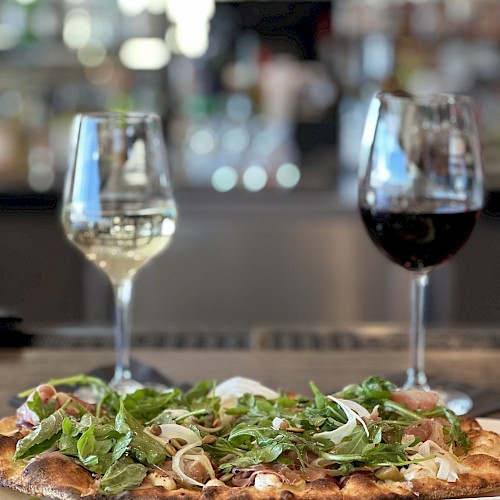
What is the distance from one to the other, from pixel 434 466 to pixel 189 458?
0.20 meters

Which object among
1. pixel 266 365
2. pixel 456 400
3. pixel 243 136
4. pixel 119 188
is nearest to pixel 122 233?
pixel 119 188

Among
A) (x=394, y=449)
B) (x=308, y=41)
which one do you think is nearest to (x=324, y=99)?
(x=308, y=41)

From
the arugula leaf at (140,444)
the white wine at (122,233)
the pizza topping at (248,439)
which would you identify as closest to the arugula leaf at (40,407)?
the pizza topping at (248,439)

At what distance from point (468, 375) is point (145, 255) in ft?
1.67

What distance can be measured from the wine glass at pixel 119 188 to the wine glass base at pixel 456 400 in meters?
0.39

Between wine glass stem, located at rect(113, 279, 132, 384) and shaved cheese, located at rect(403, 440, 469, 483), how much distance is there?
0.53 metres

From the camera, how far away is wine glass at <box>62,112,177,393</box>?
1347 mm

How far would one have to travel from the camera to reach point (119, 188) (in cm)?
135

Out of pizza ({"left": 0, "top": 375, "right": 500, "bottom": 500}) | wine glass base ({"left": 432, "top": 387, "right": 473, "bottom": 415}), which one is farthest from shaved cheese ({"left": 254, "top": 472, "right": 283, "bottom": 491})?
wine glass base ({"left": 432, "top": 387, "right": 473, "bottom": 415})

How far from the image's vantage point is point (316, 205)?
13.3ft

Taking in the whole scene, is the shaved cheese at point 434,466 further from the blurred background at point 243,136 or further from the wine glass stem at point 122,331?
the blurred background at point 243,136

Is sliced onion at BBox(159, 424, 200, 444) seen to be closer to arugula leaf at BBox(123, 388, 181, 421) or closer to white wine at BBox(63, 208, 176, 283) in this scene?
arugula leaf at BBox(123, 388, 181, 421)

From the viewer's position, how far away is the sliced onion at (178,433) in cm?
90

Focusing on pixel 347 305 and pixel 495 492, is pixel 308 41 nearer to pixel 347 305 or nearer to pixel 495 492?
pixel 347 305
